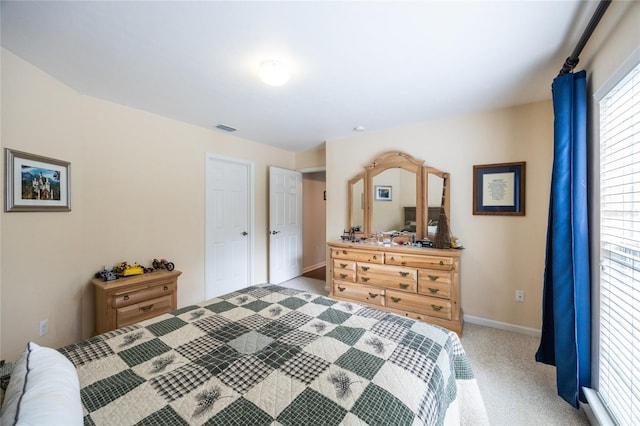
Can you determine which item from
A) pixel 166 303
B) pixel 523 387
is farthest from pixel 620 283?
pixel 166 303

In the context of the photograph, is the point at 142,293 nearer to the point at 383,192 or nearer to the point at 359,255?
the point at 359,255

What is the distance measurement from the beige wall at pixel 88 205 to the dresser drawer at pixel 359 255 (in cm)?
178

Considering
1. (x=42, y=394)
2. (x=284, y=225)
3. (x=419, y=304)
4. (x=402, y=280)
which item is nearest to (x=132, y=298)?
(x=42, y=394)

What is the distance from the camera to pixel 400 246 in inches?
118

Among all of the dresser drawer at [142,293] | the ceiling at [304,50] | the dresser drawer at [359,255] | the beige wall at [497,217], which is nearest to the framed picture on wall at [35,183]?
the ceiling at [304,50]

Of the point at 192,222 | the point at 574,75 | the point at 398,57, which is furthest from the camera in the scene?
the point at 192,222

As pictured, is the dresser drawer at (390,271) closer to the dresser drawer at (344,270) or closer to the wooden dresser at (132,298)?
the dresser drawer at (344,270)

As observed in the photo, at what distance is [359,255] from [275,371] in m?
2.17

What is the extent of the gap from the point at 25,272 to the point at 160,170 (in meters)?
1.44

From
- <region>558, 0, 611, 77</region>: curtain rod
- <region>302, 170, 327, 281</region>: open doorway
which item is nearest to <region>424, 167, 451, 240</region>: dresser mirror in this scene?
<region>558, 0, 611, 77</region>: curtain rod

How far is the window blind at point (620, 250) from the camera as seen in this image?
1157mm

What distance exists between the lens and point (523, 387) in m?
1.83

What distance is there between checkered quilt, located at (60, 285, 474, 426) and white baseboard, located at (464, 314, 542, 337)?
5.54 feet

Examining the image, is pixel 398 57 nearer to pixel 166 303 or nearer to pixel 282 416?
pixel 282 416
